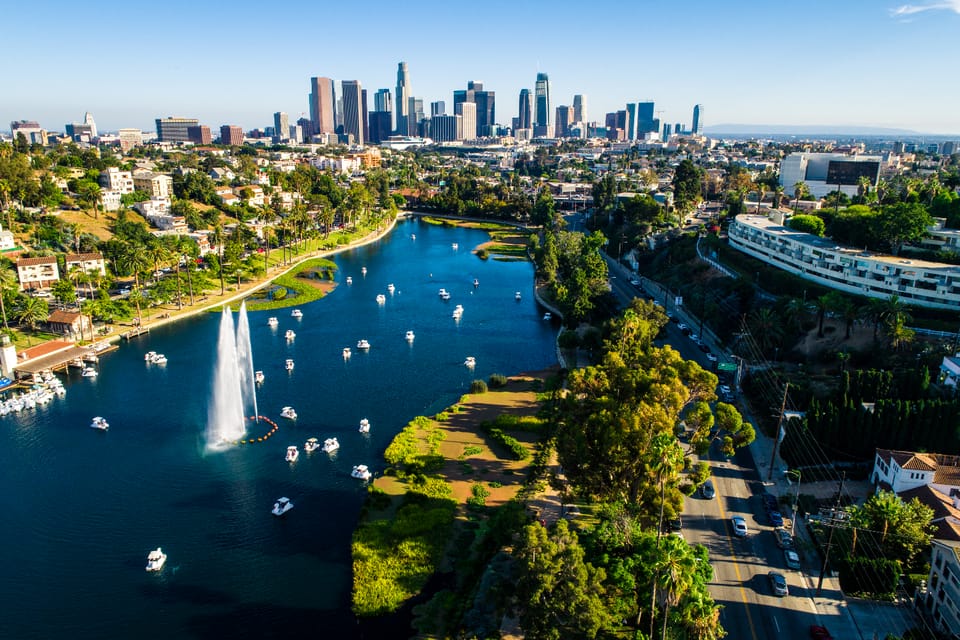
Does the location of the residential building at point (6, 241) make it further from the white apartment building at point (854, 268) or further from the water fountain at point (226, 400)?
the white apartment building at point (854, 268)

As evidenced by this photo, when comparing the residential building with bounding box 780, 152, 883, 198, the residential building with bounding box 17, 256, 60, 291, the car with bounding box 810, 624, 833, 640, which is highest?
the residential building with bounding box 780, 152, 883, 198

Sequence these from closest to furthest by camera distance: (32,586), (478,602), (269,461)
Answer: (478,602), (32,586), (269,461)

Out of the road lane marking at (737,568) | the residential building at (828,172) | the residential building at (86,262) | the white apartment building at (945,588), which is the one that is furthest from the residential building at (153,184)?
the white apartment building at (945,588)

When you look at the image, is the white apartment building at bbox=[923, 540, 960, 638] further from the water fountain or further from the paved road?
the water fountain

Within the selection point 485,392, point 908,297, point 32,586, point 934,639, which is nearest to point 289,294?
point 485,392

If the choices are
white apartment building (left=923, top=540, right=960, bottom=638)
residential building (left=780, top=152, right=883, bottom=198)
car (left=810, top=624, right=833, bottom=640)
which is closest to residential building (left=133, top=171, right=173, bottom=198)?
residential building (left=780, top=152, right=883, bottom=198)

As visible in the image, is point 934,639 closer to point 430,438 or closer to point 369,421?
point 430,438
